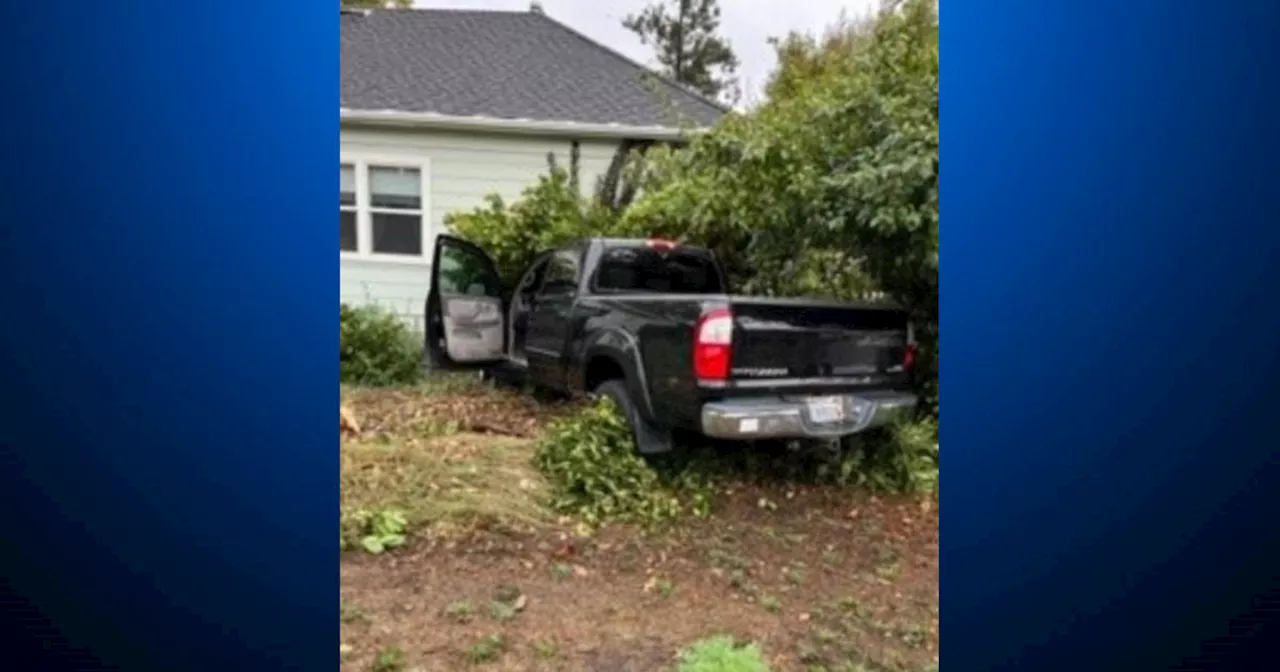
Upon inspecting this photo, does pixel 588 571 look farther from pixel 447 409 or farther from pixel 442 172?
pixel 442 172

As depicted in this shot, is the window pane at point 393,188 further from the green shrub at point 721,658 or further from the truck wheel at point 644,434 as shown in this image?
the green shrub at point 721,658

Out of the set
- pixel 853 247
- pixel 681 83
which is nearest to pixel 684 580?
pixel 853 247

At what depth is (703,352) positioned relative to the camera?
14.8 feet

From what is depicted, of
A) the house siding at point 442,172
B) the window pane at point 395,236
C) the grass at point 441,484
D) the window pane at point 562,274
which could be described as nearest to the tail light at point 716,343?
the grass at point 441,484

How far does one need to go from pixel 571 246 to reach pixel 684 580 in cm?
306

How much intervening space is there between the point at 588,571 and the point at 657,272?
2.78 m

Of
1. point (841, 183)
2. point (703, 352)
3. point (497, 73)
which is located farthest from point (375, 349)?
point (497, 73)

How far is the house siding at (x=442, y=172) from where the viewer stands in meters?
6.73

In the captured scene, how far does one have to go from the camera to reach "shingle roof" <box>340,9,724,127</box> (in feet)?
25.0

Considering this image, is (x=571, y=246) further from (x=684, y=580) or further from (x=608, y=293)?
(x=684, y=580)

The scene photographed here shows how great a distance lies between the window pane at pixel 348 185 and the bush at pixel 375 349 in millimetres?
1327

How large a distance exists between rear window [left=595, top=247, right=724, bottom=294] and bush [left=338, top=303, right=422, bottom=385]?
1.39 m

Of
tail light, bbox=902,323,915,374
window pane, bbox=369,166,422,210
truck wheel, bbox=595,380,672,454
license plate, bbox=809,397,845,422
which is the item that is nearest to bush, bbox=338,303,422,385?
truck wheel, bbox=595,380,672,454

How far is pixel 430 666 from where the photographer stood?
3131mm
